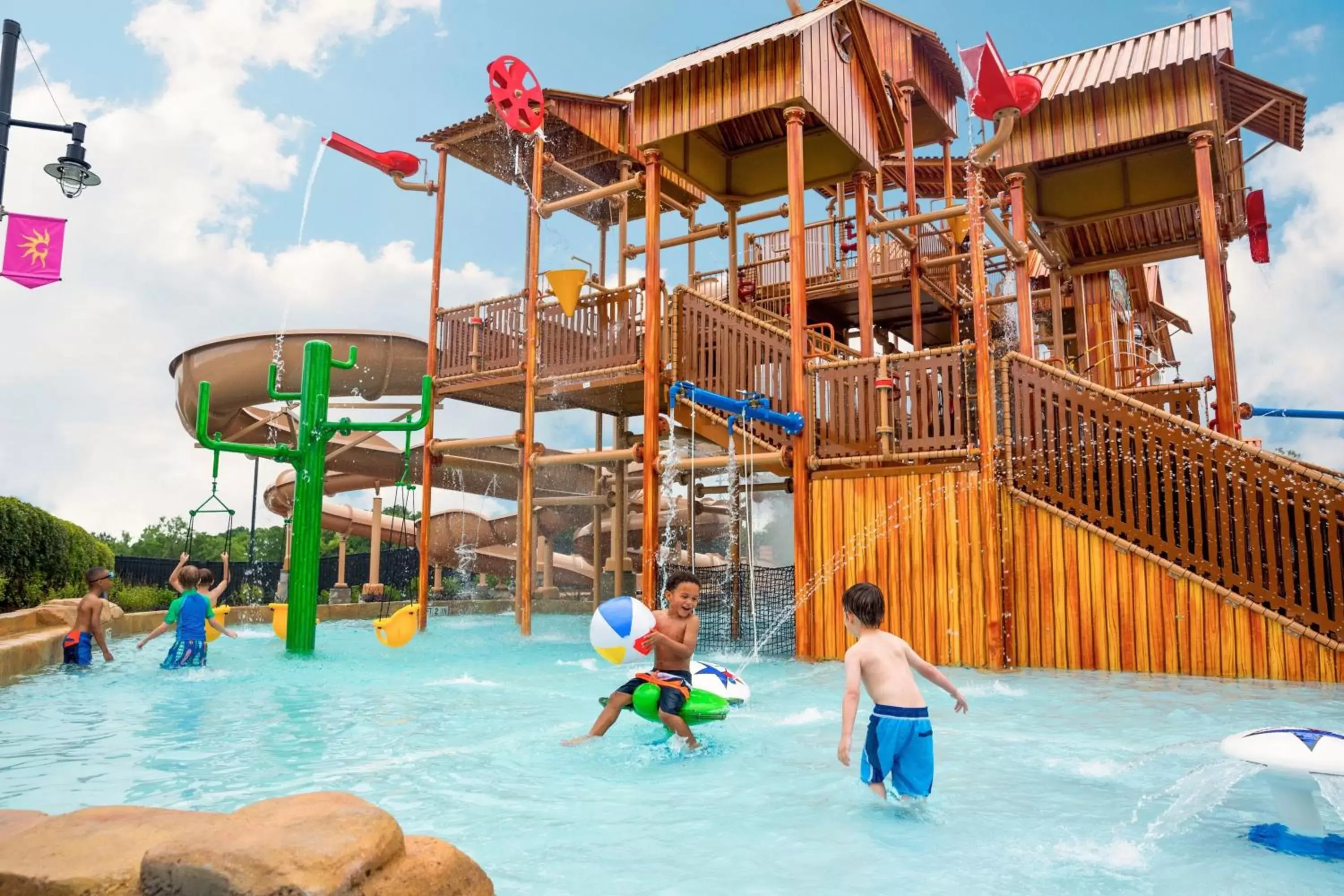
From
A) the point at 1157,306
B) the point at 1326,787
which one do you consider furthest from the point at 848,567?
the point at 1157,306

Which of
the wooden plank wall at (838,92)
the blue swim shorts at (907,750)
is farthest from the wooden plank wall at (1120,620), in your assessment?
the wooden plank wall at (838,92)

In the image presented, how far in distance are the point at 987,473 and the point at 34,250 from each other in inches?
418

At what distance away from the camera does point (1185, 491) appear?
8.79 m

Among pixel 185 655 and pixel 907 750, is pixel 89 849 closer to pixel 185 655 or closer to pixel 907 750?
pixel 907 750

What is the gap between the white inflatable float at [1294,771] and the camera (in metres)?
3.41

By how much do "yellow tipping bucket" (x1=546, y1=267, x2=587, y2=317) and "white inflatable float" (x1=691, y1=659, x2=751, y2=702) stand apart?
7.49 meters

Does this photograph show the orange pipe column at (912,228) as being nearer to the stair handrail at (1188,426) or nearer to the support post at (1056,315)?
the support post at (1056,315)

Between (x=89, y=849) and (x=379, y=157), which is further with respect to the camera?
(x=379, y=157)

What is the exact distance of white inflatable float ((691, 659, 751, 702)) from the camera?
7.14m

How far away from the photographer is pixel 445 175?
15961 millimetres

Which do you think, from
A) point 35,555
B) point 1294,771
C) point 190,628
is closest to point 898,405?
point 1294,771

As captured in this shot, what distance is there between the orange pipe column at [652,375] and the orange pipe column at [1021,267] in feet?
15.9

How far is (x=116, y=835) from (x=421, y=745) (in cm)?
345

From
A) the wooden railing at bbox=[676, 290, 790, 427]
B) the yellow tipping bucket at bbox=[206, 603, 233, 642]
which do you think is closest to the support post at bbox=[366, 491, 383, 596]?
the yellow tipping bucket at bbox=[206, 603, 233, 642]
